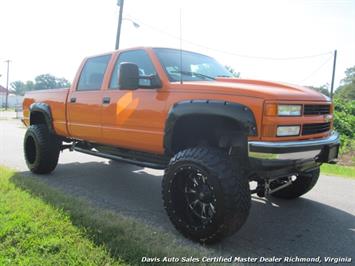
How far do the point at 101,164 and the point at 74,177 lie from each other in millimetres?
1441

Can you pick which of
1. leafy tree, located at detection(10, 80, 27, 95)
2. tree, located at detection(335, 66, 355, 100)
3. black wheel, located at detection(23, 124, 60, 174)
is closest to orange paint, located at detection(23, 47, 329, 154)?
black wheel, located at detection(23, 124, 60, 174)

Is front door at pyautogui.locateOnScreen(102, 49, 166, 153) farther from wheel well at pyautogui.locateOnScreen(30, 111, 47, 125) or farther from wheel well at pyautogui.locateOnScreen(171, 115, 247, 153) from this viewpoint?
wheel well at pyautogui.locateOnScreen(30, 111, 47, 125)

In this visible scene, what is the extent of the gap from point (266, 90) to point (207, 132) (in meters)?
0.93

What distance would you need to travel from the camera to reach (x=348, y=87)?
3268 inches

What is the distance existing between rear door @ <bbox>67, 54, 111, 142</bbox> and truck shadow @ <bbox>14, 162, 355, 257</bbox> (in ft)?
2.89

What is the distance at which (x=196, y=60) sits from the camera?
5.01 m

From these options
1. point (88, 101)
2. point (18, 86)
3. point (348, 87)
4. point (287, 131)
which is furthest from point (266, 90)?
point (18, 86)

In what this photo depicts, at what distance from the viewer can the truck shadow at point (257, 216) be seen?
11.9 feet

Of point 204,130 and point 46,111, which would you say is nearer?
point 204,130

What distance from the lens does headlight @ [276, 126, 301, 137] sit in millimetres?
3410

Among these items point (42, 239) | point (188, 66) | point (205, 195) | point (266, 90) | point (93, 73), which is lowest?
point (42, 239)

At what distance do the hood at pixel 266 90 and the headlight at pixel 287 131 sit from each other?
272mm

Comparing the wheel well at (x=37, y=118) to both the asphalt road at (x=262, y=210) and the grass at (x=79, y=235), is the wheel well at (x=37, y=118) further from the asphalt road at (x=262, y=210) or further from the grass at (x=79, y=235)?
the grass at (x=79, y=235)

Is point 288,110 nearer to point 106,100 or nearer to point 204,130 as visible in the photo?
point 204,130
